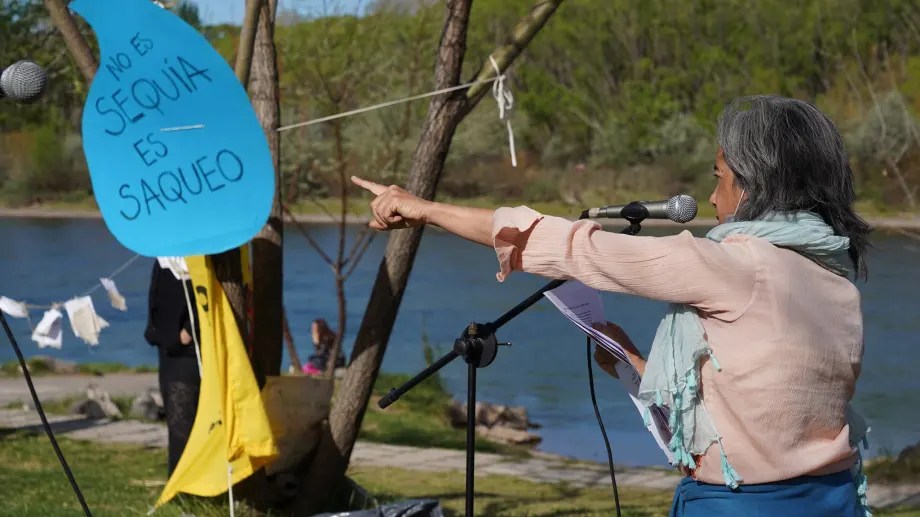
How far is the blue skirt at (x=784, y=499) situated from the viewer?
208cm

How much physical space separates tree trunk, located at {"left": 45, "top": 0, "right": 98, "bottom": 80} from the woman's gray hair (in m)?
3.10

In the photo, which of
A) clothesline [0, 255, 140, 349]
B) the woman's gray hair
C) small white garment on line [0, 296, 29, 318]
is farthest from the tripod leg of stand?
small white garment on line [0, 296, 29, 318]

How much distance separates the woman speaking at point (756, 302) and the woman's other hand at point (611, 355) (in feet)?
0.61

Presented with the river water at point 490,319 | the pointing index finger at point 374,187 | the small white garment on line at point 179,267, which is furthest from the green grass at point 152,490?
the pointing index finger at point 374,187

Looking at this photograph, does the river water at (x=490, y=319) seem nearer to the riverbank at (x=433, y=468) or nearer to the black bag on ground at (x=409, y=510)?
the riverbank at (x=433, y=468)

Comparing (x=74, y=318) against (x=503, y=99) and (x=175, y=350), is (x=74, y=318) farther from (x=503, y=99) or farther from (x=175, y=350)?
(x=503, y=99)

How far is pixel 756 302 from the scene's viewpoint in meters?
2.03

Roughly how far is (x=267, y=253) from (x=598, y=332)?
2.73 m

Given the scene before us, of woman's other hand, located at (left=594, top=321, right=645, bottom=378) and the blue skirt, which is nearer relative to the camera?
the blue skirt

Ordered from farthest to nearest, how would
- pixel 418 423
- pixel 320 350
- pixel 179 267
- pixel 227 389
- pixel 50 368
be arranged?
1. pixel 50 368
2. pixel 320 350
3. pixel 418 423
4. pixel 179 267
5. pixel 227 389

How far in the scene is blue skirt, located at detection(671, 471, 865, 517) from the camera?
208 centimetres

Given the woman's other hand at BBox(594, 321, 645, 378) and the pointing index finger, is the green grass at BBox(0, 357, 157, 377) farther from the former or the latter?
the woman's other hand at BBox(594, 321, 645, 378)

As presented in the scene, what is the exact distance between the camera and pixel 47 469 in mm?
A: 6754

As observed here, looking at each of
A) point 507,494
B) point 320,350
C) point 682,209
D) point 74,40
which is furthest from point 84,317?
point 320,350
